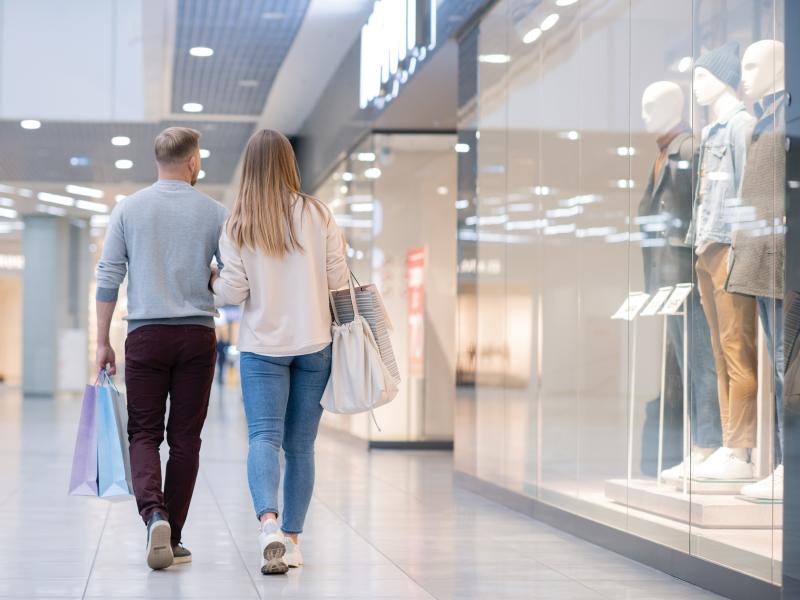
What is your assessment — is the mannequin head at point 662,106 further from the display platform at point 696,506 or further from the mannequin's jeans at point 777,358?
the display platform at point 696,506

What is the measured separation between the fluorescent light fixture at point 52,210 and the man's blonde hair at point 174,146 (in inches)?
711

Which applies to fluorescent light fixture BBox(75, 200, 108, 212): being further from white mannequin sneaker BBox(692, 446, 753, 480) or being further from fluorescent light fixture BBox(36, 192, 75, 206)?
white mannequin sneaker BBox(692, 446, 753, 480)

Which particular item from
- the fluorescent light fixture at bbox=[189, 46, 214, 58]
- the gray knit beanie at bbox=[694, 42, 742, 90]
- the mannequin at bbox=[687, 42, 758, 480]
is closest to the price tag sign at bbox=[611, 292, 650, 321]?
the mannequin at bbox=[687, 42, 758, 480]

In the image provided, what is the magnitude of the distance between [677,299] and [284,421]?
148 cm

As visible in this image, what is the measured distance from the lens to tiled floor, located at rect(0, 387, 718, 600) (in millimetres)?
3686

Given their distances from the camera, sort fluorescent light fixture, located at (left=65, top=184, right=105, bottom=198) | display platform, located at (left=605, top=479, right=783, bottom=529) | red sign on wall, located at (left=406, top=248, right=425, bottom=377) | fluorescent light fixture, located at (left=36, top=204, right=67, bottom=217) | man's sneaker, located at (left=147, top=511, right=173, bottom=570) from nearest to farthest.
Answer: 1. display platform, located at (left=605, top=479, right=783, bottom=529)
2. man's sneaker, located at (left=147, top=511, right=173, bottom=570)
3. red sign on wall, located at (left=406, top=248, right=425, bottom=377)
4. fluorescent light fixture, located at (left=65, top=184, right=105, bottom=198)
5. fluorescent light fixture, located at (left=36, top=204, right=67, bottom=217)

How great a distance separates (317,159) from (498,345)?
6.55 m

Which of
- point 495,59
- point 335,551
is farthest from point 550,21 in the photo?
point 335,551

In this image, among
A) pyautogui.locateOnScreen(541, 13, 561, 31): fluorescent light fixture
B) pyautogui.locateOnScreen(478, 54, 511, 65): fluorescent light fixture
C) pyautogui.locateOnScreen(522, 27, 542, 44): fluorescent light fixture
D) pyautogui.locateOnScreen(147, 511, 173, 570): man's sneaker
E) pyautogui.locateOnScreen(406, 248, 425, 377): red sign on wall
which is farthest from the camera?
pyautogui.locateOnScreen(406, 248, 425, 377): red sign on wall

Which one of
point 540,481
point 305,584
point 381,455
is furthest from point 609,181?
point 381,455

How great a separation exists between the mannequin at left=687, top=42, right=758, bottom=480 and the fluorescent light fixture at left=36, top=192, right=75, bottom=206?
1726cm

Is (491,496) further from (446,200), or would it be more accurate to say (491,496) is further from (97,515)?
(446,200)

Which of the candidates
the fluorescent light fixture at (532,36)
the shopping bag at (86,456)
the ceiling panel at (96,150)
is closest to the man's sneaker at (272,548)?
the shopping bag at (86,456)

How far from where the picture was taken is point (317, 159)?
12.8 m
